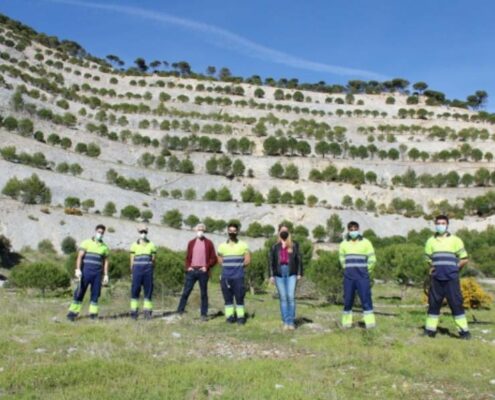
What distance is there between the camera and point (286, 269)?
9648 mm

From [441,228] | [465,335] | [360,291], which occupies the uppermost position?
[441,228]

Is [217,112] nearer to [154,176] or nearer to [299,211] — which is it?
[154,176]

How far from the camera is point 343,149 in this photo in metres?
72.9

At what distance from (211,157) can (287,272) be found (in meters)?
56.1

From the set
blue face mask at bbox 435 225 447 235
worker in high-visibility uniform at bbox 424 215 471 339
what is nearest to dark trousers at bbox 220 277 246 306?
worker in high-visibility uniform at bbox 424 215 471 339

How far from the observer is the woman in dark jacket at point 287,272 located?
31.6 feet

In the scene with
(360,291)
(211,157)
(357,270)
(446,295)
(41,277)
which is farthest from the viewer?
(211,157)

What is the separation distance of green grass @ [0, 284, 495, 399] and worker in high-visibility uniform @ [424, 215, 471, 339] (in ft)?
1.21

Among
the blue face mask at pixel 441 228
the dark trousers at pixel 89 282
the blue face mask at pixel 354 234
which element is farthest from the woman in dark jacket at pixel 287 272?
the dark trousers at pixel 89 282

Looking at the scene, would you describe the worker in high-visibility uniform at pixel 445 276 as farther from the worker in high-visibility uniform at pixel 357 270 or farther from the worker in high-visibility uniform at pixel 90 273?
the worker in high-visibility uniform at pixel 90 273

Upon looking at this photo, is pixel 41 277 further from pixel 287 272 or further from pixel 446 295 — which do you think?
pixel 446 295

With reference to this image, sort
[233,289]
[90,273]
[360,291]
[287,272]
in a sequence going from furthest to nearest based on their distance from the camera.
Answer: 1. [90,273]
2. [233,289]
3. [287,272]
4. [360,291]

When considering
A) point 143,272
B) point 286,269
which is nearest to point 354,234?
point 286,269

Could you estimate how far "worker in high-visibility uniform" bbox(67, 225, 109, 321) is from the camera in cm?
1052
